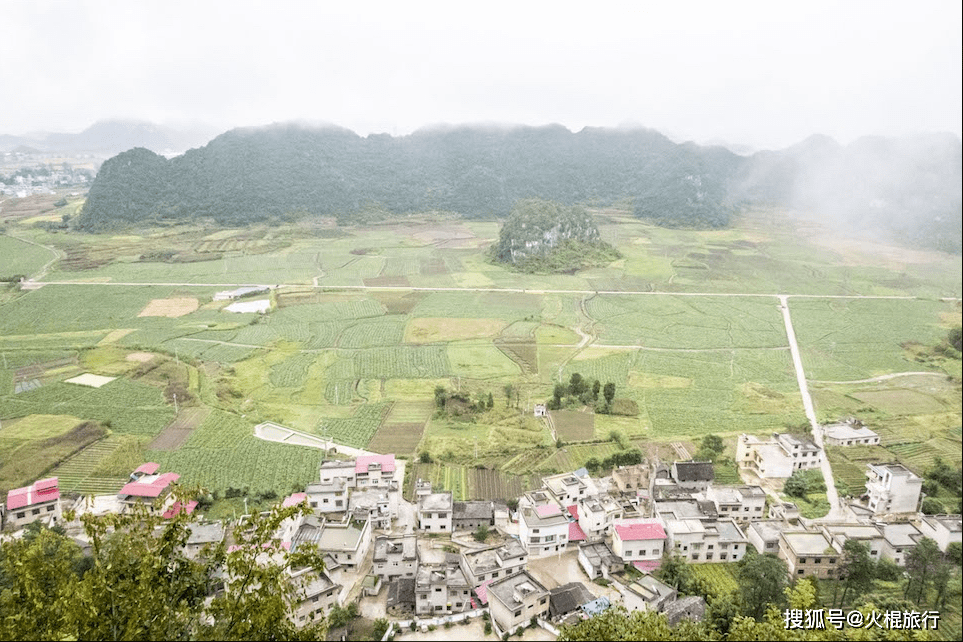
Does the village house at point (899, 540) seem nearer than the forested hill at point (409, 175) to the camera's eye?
Yes

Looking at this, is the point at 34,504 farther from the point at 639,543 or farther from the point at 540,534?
the point at 639,543

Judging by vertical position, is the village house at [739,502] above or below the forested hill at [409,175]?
below

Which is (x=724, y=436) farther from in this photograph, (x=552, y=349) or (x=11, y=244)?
(x=11, y=244)

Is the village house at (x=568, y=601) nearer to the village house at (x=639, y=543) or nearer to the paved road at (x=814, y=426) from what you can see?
the village house at (x=639, y=543)

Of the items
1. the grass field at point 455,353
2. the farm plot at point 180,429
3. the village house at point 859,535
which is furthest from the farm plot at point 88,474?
the village house at point 859,535

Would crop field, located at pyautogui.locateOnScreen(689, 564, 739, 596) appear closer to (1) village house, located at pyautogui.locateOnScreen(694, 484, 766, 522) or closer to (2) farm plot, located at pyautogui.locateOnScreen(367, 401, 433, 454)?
(1) village house, located at pyautogui.locateOnScreen(694, 484, 766, 522)

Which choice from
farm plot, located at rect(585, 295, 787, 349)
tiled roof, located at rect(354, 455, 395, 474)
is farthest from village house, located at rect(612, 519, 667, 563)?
farm plot, located at rect(585, 295, 787, 349)

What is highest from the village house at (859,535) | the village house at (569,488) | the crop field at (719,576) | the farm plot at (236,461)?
the farm plot at (236,461)

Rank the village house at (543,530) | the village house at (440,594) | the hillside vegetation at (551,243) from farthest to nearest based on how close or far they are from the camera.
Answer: the hillside vegetation at (551,243), the village house at (543,530), the village house at (440,594)
